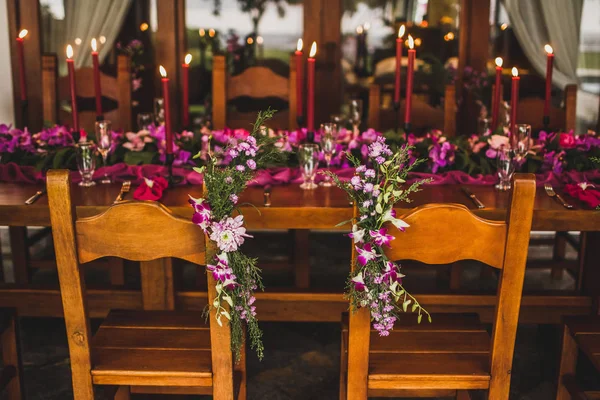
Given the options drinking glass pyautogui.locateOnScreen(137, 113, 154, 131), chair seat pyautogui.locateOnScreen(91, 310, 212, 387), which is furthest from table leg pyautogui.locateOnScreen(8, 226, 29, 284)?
chair seat pyautogui.locateOnScreen(91, 310, 212, 387)

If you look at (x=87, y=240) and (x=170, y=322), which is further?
(x=170, y=322)

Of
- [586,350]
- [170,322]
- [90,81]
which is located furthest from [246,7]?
[586,350]

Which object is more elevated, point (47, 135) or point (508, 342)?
point (47, 135)

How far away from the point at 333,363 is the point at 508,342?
3.64ft

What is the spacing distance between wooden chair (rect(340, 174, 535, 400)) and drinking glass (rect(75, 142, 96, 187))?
37.7 inches

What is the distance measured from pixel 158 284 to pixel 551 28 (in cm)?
283

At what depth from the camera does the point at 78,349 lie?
1538 millimetres

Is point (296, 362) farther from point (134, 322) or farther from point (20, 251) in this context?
point (20, 251)

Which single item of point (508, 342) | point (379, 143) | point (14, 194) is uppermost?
point (379, 143)

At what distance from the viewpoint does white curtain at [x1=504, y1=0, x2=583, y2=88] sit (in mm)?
3971

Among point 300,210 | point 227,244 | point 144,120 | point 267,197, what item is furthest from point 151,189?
point 144,120

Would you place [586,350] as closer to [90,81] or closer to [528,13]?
[90,81]

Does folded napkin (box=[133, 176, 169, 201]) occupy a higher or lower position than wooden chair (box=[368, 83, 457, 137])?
lower

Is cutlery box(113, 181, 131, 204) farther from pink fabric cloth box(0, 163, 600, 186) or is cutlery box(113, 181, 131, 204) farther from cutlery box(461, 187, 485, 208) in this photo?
cutlery box(461, 187, 485, 208)
